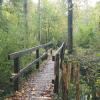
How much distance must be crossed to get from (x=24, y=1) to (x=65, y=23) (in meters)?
13.2

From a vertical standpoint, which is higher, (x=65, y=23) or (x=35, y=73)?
(x=65, y=23)

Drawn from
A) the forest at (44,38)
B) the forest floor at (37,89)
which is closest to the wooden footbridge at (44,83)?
the forest floor at (37,89)

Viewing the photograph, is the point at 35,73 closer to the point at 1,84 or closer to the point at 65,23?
the point at 1,84

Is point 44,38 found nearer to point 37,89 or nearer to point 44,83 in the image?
point 44,83

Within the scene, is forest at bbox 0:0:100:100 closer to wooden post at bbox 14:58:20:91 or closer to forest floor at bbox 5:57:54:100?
wooden post at bbox 14:58:20:91

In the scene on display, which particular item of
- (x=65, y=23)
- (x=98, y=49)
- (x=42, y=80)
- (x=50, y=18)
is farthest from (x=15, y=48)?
(x=65, y=23)

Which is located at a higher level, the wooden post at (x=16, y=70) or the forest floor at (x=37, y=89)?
the wooden post at (x=16, y=70)

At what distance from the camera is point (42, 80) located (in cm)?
973

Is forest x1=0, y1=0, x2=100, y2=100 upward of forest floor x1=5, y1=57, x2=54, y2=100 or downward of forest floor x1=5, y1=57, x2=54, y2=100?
upward

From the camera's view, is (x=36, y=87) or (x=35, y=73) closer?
(x=36, y=87)

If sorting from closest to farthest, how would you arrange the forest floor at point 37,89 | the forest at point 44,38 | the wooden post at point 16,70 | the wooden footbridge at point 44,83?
1. the wooden footbridge at point 44,83
2. the forest floor at point 37,89
3. the wooden post at point 16,70
4. the forest at point 44,38

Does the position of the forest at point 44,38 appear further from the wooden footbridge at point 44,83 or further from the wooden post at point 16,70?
the wooden footbridge at point 44,83

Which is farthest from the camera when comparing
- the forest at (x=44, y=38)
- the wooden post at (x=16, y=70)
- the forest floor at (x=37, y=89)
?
the forest at (x=44, y=38)

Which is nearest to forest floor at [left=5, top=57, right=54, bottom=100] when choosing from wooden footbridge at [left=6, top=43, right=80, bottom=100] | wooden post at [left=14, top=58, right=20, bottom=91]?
wooden footbridge at [left=6, top=43, right=80, bottom=100]
